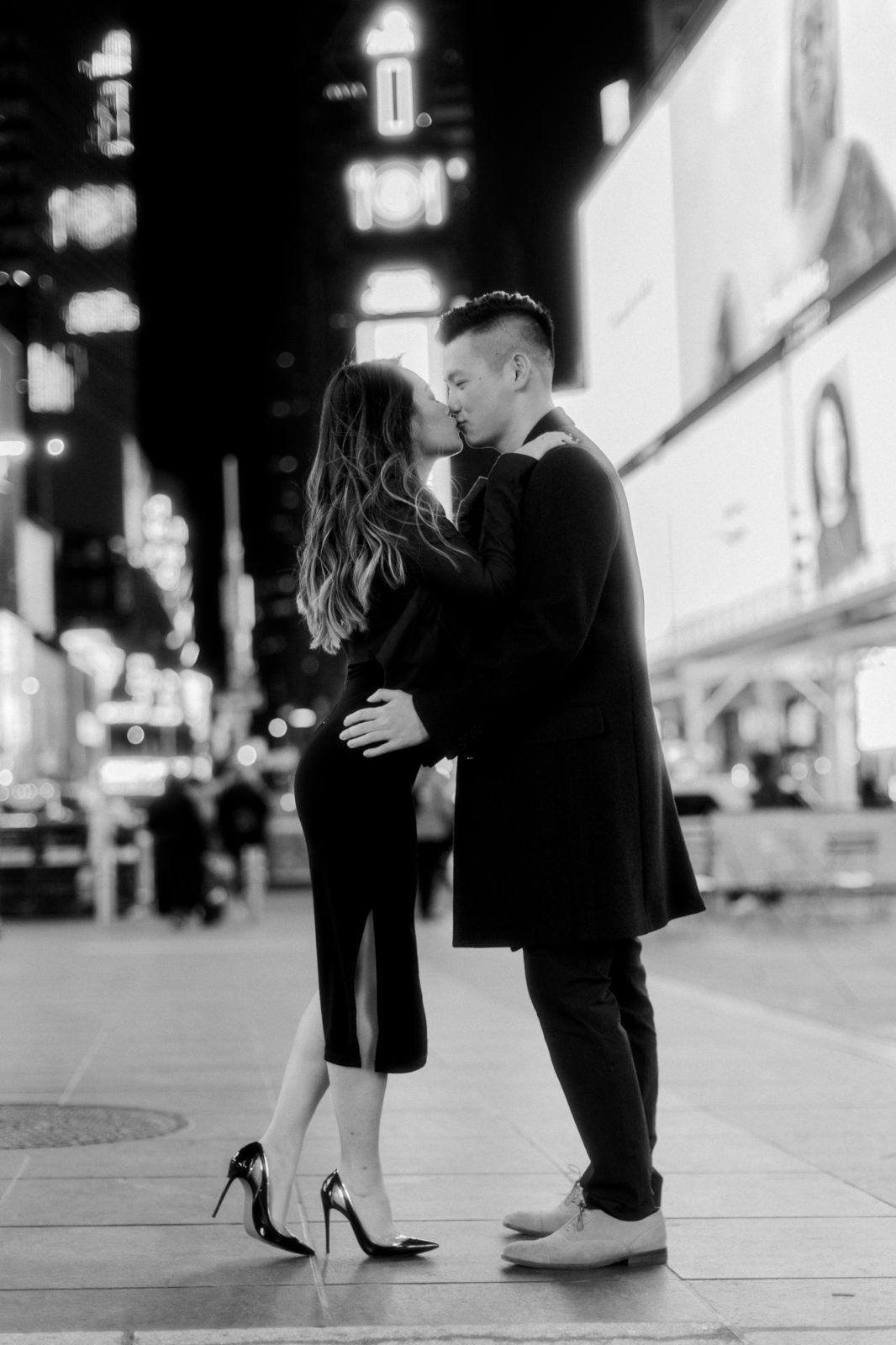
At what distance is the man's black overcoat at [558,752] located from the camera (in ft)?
13.6

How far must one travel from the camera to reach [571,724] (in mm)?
4230

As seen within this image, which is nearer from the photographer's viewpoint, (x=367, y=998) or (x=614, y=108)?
(x=367, y=998)

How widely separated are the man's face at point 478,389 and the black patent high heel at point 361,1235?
1764mm

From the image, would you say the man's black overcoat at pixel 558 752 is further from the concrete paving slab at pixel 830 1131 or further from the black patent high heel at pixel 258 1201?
the concrete paving slab at pixel 830 1131

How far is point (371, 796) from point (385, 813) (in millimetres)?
50

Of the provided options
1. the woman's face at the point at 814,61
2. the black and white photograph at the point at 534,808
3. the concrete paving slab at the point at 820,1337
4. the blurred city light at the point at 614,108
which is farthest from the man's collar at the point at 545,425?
the blurred city light at the point at 614,108

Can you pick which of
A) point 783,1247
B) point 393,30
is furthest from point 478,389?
point 393,30

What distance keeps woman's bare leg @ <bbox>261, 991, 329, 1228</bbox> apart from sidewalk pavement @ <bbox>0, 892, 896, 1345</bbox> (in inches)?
7.3

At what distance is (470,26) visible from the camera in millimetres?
42719

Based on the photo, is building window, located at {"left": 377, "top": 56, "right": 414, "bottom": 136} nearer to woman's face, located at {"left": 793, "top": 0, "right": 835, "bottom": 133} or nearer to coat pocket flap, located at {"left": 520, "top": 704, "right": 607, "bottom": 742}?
woman's face, located at {"left": 793, "top": 0, "right": 835, "bottom": 133}

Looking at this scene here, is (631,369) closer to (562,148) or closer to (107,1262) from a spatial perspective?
(562,148)

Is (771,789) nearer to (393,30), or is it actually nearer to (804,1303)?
(804,1303)

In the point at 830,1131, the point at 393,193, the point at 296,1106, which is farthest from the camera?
the point at 393,193

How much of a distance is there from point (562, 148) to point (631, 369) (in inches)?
476
